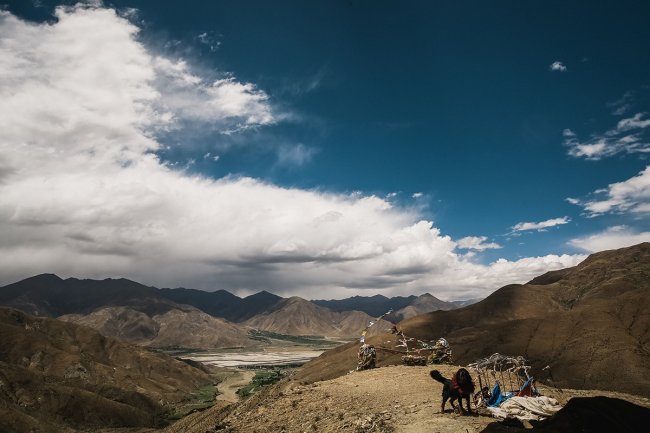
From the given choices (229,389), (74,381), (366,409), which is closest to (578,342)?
(366,409)

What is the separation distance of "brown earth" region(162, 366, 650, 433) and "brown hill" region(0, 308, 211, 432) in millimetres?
78763

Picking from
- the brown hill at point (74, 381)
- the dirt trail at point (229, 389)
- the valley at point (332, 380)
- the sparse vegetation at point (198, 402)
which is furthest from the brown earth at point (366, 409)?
the dirt trail at point (229, 389)

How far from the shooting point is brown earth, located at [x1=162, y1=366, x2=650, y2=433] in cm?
1736

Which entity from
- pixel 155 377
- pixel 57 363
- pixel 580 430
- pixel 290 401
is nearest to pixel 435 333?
pixel 155 377

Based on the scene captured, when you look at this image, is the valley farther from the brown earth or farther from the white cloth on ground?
the white cloth on ground

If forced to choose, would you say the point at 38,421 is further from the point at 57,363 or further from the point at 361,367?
the point at 361,367

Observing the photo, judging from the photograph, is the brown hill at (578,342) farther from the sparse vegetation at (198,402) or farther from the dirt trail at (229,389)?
the sparse vegetation at (198,402)

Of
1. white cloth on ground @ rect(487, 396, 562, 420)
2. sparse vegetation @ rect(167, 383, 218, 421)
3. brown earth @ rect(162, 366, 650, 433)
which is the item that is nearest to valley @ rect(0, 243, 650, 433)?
brown earth @ rect(162, 366, 650, 433)

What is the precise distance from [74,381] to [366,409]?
130 meters

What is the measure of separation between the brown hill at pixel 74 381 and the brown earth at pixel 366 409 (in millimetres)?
78763

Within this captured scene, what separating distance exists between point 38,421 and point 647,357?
409 ft

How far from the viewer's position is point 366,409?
21.4 metres

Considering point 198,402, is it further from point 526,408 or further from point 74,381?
point 526,408

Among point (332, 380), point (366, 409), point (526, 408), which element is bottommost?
point (332, 380)
